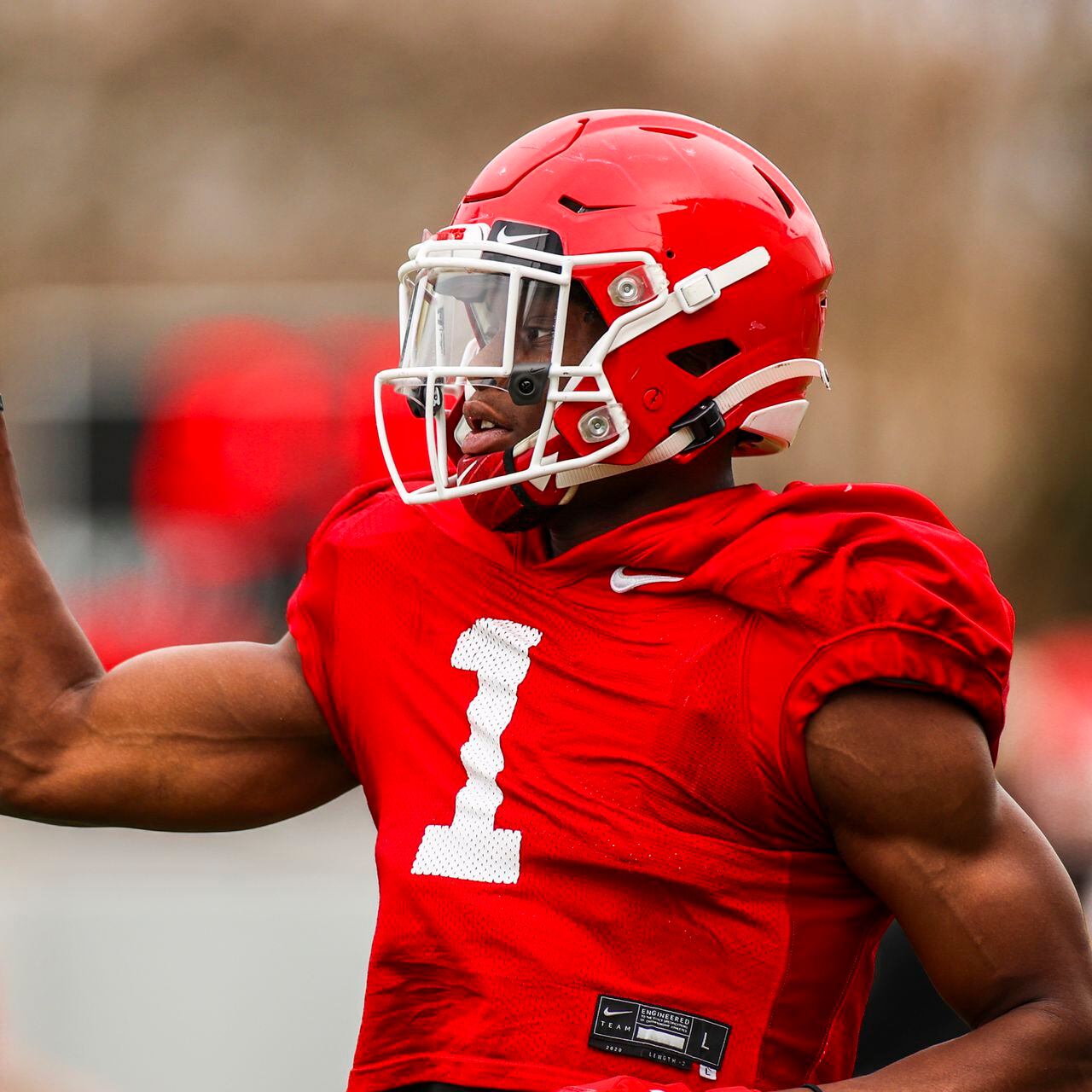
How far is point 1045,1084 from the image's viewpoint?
5.26ft

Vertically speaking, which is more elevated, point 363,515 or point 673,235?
point 673,235

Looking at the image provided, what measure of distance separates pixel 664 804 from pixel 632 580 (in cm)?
26

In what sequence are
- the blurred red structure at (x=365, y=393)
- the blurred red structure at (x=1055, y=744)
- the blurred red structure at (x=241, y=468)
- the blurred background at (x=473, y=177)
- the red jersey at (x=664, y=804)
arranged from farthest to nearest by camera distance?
the blurred background at (x=473, y=177) → the blurred red structure at (x=241, y=468) → the blurred red structure at (x=365, y=393) → the blurred red structure at (x=1055, y=744) → the red jersey at (x=664, y=804)

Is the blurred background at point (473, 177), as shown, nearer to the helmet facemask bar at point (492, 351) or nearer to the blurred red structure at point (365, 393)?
the blurred red structure at point (365, 393)

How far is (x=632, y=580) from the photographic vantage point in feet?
6.13

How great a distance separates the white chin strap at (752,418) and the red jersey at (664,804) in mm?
83

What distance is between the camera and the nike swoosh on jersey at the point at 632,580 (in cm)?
185

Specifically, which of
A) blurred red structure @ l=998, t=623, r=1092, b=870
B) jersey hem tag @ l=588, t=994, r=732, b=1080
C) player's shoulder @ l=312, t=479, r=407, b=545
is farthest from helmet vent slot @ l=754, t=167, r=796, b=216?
blurred red structure @ l=998, t=623, r=1092, b=870

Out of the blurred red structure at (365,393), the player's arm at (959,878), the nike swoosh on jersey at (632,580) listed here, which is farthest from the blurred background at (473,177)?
the player's arm at (959,878)

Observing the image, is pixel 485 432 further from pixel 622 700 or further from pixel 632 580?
pixel 622 700

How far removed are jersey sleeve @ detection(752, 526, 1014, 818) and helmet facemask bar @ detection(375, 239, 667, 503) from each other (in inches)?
11.8

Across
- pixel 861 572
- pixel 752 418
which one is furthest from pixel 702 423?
pixel 861 572

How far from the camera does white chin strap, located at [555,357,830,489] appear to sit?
6.36 feet

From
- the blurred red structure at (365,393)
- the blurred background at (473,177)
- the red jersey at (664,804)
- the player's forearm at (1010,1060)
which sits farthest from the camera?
the blurred background at (473,177)
